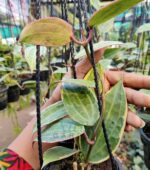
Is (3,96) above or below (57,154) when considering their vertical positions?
below

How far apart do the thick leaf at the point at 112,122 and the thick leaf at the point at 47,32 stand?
0.38 feet

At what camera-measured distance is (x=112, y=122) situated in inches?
13.5

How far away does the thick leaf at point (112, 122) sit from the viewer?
34cm

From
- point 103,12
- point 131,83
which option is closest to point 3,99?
point 131,83

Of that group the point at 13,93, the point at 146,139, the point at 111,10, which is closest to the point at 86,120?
the point at 111,10

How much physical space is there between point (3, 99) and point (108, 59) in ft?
2.94

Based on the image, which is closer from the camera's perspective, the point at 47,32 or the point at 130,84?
the point at 47,32

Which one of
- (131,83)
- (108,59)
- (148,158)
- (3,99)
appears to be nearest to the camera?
(131,83)

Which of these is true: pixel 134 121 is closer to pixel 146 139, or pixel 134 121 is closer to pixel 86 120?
pixel 86 120

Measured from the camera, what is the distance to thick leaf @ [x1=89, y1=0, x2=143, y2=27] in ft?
0.83

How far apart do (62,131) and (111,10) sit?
6.1 inches

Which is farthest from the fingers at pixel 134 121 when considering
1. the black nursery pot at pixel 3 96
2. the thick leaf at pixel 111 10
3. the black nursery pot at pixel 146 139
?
the black nursery pot at pixel 3 96

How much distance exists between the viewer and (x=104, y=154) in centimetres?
34

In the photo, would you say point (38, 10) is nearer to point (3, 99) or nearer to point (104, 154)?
point (104, 154)
